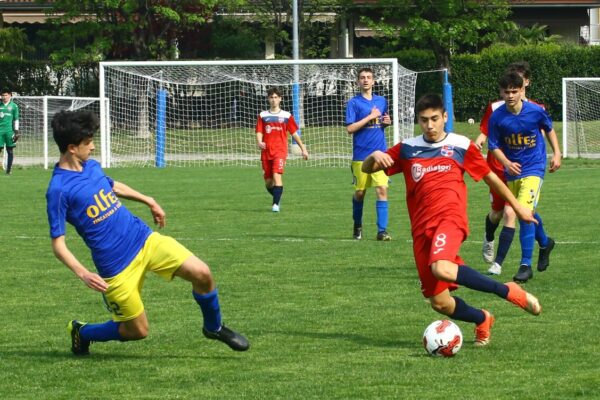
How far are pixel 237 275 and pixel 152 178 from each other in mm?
14991

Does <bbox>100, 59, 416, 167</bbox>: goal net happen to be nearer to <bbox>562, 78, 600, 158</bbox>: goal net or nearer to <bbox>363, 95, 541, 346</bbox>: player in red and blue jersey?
<bbox>562, 78, 600, 158</bbox>: goal net

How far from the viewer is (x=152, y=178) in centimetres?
2641

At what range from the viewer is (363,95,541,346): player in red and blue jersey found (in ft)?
25.3

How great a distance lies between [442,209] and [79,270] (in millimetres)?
2334

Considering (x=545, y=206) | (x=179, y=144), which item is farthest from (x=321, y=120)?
(x=545, y=206)

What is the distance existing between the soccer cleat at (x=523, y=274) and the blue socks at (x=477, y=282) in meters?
3.12

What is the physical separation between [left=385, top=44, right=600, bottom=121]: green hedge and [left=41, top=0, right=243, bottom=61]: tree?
7.34m

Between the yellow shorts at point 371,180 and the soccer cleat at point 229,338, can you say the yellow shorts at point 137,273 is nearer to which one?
the soccer cleat at point 229,338

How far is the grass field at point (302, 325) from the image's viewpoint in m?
Answer: 6.83

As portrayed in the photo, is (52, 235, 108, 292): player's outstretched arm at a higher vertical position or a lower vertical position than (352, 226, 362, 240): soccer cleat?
higher

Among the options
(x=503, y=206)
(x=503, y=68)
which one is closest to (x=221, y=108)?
(x=503, y=68)

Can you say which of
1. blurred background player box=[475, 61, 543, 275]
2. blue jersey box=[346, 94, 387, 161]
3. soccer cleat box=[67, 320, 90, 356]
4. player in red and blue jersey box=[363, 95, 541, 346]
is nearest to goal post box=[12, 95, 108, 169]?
blue jersey box=[346, 94, 387, 161]

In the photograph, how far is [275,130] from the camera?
19422mm

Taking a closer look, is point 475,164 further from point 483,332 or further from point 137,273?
point 137,273
